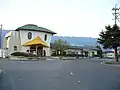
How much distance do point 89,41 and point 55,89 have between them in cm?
11999

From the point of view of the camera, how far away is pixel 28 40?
67.6 metres

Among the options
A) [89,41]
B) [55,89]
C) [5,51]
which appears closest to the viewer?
[55,89]

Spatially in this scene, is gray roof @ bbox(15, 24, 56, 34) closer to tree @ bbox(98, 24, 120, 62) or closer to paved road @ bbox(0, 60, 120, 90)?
tree @ bbox(98, 24, 120, 62)

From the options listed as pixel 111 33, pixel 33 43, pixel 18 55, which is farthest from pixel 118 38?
pixel 33 43

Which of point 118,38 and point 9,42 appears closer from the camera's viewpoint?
point 118,38

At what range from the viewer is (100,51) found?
334 feet

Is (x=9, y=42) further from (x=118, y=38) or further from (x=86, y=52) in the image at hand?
(x=86, y=52)

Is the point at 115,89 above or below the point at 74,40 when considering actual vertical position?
below

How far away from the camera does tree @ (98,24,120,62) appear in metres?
43.8

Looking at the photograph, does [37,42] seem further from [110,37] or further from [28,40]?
[110,37]

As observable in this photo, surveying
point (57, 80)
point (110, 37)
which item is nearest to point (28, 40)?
point (110, 37)

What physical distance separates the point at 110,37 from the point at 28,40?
2837 centimetres

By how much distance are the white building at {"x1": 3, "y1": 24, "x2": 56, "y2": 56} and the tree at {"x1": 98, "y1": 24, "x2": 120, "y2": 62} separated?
22835 mm

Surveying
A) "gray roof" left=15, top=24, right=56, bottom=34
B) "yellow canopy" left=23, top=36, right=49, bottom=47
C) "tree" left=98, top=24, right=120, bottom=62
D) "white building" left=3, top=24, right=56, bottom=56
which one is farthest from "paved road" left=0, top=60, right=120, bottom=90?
"gray roof" left=15, top=24, right=56, bottom=34
